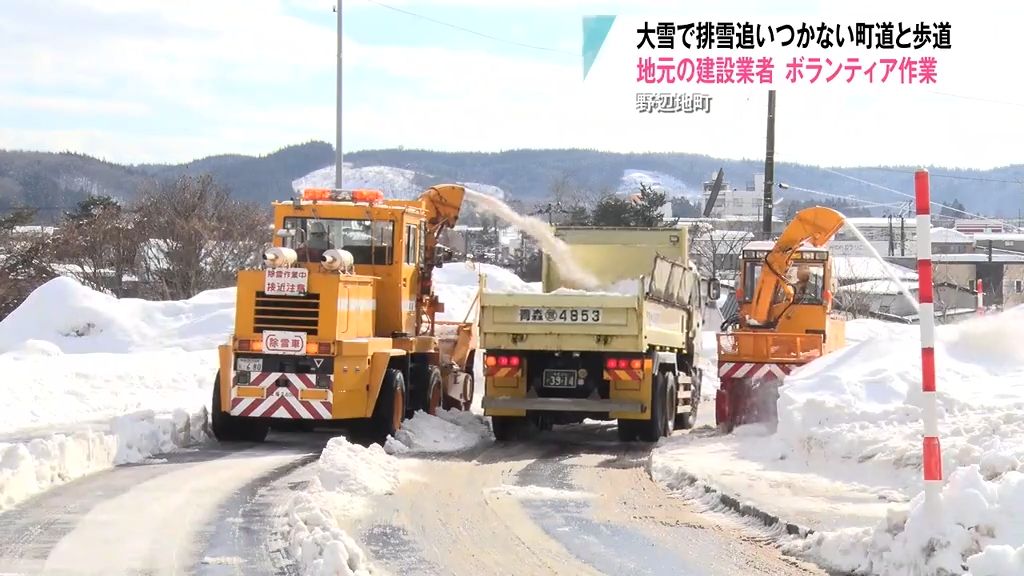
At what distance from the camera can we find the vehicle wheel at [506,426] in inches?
704

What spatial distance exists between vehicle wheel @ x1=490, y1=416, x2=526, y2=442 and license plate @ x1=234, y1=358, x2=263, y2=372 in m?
3.37

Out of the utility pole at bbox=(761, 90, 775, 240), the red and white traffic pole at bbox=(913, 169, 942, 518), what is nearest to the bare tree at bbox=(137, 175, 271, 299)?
the utility pole at bbox=(761, 90, 775, 240)

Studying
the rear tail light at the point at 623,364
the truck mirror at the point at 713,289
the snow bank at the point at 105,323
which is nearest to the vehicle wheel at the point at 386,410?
the rear tail light at the point at 623,364

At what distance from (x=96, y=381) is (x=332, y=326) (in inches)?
284

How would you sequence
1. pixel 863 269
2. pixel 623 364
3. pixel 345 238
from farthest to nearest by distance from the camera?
pixel 863 269 < pixel 345 238 < pixel 623 364

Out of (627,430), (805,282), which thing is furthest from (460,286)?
(627,430)

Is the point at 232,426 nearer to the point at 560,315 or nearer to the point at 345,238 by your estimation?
the point at 345,238

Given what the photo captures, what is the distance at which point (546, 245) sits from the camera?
20.2m

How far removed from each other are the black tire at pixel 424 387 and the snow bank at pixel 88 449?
3.08 meters

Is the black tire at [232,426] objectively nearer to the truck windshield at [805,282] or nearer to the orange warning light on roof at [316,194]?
the orange warning light on roof at [316,194]

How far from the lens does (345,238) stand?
18234 millimetres

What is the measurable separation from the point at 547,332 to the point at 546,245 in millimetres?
3483

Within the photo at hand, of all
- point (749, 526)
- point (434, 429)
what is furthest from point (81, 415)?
point (749, 526)

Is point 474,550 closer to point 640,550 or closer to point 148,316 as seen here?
point 640,550
